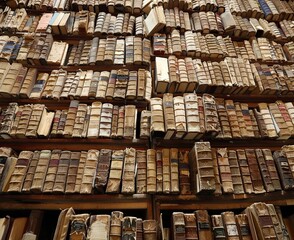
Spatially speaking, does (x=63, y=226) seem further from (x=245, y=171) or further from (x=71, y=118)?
(x=245, y=171)

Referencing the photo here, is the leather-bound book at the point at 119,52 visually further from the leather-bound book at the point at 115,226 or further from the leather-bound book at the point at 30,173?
the leather-bound book at the point at 115,226

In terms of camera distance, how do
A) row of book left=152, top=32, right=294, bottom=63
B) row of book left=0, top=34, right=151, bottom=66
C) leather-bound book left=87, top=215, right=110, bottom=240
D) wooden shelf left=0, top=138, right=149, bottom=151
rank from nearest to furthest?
leather-bound book left=87, top=215, right=110, bottom=240
wooden shelf left=0, top=138, right=149, bottom=151
row of book left=0, top=34, right=151, bottom=66
row of book left=152, top=32, right=294, bottom=63

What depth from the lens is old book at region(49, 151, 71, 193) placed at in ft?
4.31

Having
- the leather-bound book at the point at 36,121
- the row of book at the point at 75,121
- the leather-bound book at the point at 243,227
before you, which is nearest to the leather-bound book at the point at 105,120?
the row of book at the point at 75,121

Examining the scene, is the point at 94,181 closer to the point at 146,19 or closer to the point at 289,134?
the point at 289,134

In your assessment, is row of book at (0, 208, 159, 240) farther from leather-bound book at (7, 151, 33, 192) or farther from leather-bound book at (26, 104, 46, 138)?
leather-bound book at (26, 104, 46, 138)

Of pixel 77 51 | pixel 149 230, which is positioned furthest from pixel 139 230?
pixel 77 51

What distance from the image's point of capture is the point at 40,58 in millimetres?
1831

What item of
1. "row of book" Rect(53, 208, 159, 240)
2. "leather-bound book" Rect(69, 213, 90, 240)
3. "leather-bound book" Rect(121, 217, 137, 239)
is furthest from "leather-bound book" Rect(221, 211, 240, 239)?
"leather-bound book" Rect(69, 213, 90, 240)

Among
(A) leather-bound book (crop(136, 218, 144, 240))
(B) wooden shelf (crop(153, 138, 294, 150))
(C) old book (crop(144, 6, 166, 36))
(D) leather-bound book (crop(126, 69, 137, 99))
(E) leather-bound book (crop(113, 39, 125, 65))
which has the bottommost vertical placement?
(A) leather-bound book (crop(136, 218, 144, 240))

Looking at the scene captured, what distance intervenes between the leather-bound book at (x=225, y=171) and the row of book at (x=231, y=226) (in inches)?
5.9

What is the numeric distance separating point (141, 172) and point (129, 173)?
2.8 inches

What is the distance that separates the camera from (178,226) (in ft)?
3.90

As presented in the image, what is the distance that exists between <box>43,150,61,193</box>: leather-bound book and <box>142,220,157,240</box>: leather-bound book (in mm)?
559
